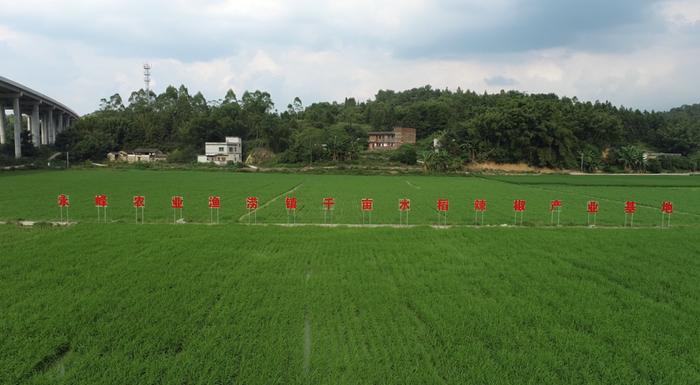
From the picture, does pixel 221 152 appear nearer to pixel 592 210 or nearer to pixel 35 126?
pixel 35 126

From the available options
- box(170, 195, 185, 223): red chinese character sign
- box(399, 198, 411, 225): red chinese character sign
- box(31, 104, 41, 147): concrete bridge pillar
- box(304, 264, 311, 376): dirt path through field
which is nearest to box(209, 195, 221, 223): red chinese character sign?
box(170, 195, 185, 223): red chinese character sign

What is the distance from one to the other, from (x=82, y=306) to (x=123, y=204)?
55.0 ft

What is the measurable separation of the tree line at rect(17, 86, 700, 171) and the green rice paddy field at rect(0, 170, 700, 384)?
5388 cm

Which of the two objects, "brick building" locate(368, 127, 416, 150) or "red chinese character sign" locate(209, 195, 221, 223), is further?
"brick building" locate(368, 127, 416, 150)

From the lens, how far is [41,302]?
7301mm

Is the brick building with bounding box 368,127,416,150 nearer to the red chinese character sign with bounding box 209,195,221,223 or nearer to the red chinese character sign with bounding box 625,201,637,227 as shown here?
the red chinese character sign with bounding box 625,201,637,227

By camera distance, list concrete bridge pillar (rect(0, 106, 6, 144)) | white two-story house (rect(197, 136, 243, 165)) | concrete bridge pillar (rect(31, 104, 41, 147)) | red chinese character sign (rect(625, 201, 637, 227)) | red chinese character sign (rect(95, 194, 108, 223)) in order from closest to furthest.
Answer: red chinese character sign (rect(95, 194, 108, 223)) → red chinese character sign (rect(625, 201, 637, 227)) → concrete bridge pillar (rect(0, 106, 6, 144)) → concrete bridge pillar (rect(31, 104, 41, 147)) → white two-story house (rect(197, 136, 243, 165))

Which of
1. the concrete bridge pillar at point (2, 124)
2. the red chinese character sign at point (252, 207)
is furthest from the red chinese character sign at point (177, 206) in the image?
the concrete bridge pillar at point (2, 124)

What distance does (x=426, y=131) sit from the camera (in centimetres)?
9850

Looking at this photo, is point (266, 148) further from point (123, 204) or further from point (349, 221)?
point (349, 221)

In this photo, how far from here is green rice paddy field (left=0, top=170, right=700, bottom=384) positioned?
5.31 metres

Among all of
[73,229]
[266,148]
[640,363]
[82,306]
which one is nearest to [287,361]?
[82,306]

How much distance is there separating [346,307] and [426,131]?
309ft

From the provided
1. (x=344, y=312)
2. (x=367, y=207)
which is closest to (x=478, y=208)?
(x=367, y=207)
